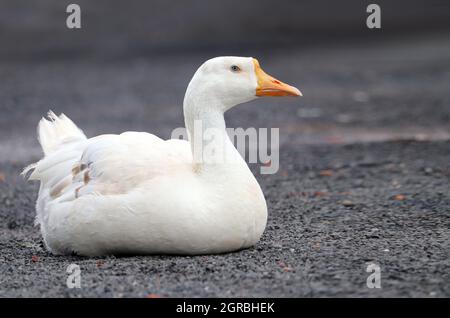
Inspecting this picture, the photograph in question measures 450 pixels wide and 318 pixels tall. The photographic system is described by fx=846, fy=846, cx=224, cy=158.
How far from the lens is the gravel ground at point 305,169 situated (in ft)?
18.3

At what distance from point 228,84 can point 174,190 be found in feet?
3.07

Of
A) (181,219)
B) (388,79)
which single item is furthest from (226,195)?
(388,79)

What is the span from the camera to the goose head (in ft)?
20.7

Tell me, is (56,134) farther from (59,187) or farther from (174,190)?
(174,190)

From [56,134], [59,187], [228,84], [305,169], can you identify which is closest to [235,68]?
[228,84]

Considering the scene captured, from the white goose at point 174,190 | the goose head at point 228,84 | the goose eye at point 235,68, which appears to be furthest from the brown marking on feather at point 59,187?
the goose eye at point 235,68

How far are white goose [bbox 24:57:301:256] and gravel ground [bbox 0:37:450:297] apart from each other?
0.55 feet

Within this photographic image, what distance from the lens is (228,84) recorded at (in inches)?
Answer: 249

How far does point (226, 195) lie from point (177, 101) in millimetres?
11110

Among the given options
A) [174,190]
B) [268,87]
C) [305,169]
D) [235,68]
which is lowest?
[305,169]

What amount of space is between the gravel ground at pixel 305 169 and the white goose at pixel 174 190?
17 cm

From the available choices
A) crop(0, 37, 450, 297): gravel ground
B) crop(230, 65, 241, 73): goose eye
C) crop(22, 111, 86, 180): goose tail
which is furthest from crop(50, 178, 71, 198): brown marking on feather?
crop(230, 65, 241, 73): goose eye

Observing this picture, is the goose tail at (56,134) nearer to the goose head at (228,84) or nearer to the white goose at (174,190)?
the white goose at (174,190)

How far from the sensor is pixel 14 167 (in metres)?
11.6
